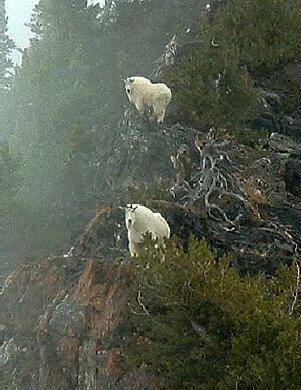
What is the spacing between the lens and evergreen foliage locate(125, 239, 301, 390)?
19.4 ft

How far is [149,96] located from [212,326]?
9.23m

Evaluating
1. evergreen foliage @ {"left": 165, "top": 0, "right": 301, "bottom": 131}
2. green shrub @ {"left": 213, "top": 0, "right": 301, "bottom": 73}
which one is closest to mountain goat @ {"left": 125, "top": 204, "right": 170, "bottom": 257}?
evergreen foliage @ {"left": 165, "top": 0, "right": 301, "bottom": 131}

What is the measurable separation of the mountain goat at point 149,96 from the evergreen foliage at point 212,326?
23.9ft

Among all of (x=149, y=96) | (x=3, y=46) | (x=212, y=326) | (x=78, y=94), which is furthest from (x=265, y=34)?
(x=3, y=46)

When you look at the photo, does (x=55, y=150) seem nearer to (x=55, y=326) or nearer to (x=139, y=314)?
(x=55, y=326)

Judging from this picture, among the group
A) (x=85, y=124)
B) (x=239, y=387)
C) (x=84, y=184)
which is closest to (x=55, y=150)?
(x=85, y=124)

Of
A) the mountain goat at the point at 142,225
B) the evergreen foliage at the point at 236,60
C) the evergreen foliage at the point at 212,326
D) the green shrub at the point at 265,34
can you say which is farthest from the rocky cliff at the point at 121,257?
the green shrub at the point at 265,34

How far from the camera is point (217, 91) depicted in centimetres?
1253

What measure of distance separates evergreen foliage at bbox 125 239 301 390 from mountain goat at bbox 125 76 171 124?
23.9 feet

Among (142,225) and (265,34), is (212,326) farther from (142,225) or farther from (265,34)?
(265,34)

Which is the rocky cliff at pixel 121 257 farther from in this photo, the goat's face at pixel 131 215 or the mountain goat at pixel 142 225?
the goat's face at pixel 131 215

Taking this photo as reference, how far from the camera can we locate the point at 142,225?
9477 millimetres

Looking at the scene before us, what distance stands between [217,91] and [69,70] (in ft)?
65.9

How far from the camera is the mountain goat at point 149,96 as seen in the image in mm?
14445
